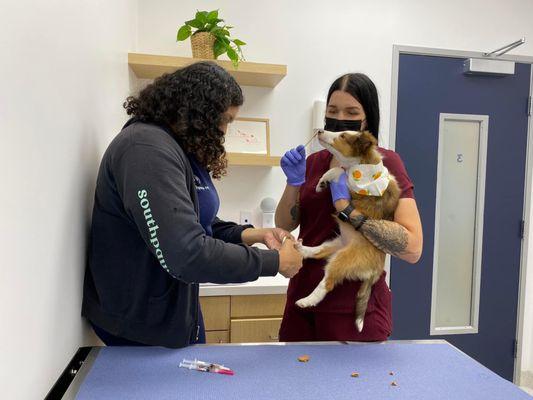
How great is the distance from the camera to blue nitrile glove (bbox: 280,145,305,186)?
4.81 ft

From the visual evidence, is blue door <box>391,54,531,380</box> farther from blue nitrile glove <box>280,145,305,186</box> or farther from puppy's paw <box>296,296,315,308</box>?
puppy's paw <box>296,296,315,308</box>

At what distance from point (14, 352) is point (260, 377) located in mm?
554

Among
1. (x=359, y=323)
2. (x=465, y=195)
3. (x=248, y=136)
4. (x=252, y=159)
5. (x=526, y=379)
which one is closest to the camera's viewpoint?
(x=359, y=323)

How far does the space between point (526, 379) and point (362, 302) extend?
8.10 ft

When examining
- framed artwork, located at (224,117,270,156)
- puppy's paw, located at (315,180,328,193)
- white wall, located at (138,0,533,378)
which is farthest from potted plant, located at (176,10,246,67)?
puppy's paw, located at (315,180,328,193)

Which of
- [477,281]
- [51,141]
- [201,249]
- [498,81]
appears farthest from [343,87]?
[477,281]

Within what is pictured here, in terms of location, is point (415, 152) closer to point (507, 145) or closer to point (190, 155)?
point (507, 145)

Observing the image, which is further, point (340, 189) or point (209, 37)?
point (209, 37)

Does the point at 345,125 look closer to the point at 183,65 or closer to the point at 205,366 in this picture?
the point at 205,366

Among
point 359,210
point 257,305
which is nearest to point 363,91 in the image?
point 359,210

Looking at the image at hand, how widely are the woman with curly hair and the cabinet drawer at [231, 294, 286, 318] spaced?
84 centimetres

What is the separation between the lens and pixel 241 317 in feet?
6.93

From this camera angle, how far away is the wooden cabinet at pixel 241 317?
82.3 inches

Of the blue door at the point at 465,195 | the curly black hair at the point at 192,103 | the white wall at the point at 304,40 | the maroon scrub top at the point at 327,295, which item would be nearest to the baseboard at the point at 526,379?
the blue door at the point at 465,195
